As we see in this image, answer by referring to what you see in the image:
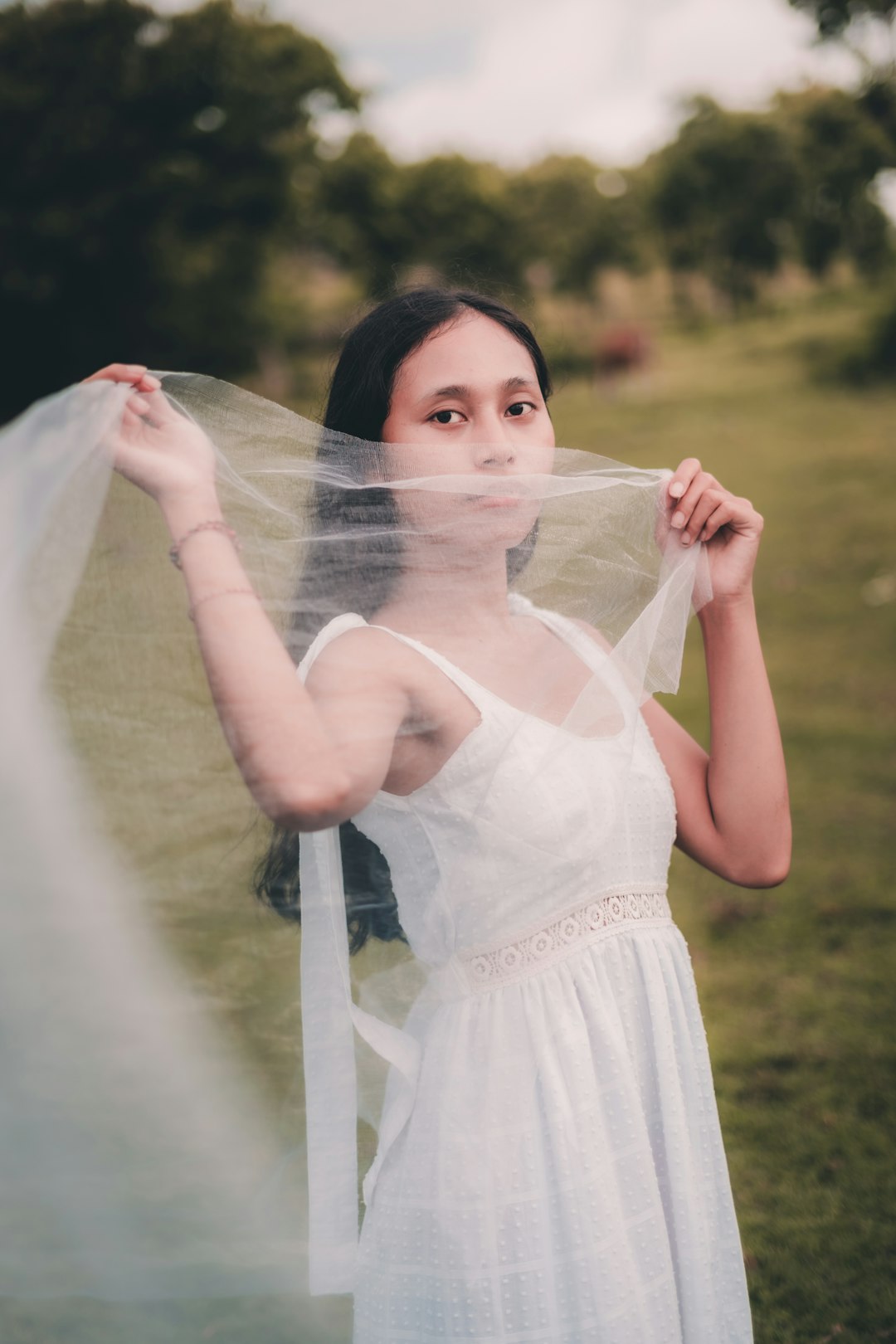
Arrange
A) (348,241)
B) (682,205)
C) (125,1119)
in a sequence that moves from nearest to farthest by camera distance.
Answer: (125,1119) → (682,205) → (348,241)

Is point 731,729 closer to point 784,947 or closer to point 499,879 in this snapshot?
point 499,879

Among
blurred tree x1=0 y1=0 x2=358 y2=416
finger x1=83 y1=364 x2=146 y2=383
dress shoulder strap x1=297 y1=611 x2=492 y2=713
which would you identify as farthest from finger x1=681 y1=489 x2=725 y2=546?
blurred tree x1=0 y1=0 x2=358 y2=416

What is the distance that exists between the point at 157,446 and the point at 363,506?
292 mm

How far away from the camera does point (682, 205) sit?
75.0 feet

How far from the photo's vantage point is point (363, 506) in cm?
152

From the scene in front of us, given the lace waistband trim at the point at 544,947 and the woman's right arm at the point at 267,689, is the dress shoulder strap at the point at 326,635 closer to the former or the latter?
the woman's right arm at the point at 267,689

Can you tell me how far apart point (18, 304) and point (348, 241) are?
56.0ft

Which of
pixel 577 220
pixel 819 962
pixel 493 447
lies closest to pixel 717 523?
pixel 493 447

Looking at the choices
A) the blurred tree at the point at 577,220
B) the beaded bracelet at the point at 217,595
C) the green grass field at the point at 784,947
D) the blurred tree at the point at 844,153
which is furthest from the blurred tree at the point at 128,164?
the blurred tree at the point at 577,220

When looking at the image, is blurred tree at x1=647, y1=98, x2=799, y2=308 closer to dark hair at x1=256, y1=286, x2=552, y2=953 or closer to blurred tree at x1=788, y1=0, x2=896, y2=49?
blurred tree at x1=788, y1=0, x2=896, y2=49

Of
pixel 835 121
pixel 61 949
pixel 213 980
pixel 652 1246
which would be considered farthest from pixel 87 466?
pixel 835 121

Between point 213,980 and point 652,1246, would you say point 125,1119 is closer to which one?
point 213,980

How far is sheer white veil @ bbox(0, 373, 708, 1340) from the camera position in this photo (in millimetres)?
1506

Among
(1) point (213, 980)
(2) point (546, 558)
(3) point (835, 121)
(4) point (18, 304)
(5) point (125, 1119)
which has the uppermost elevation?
(4) point (18, 304)
